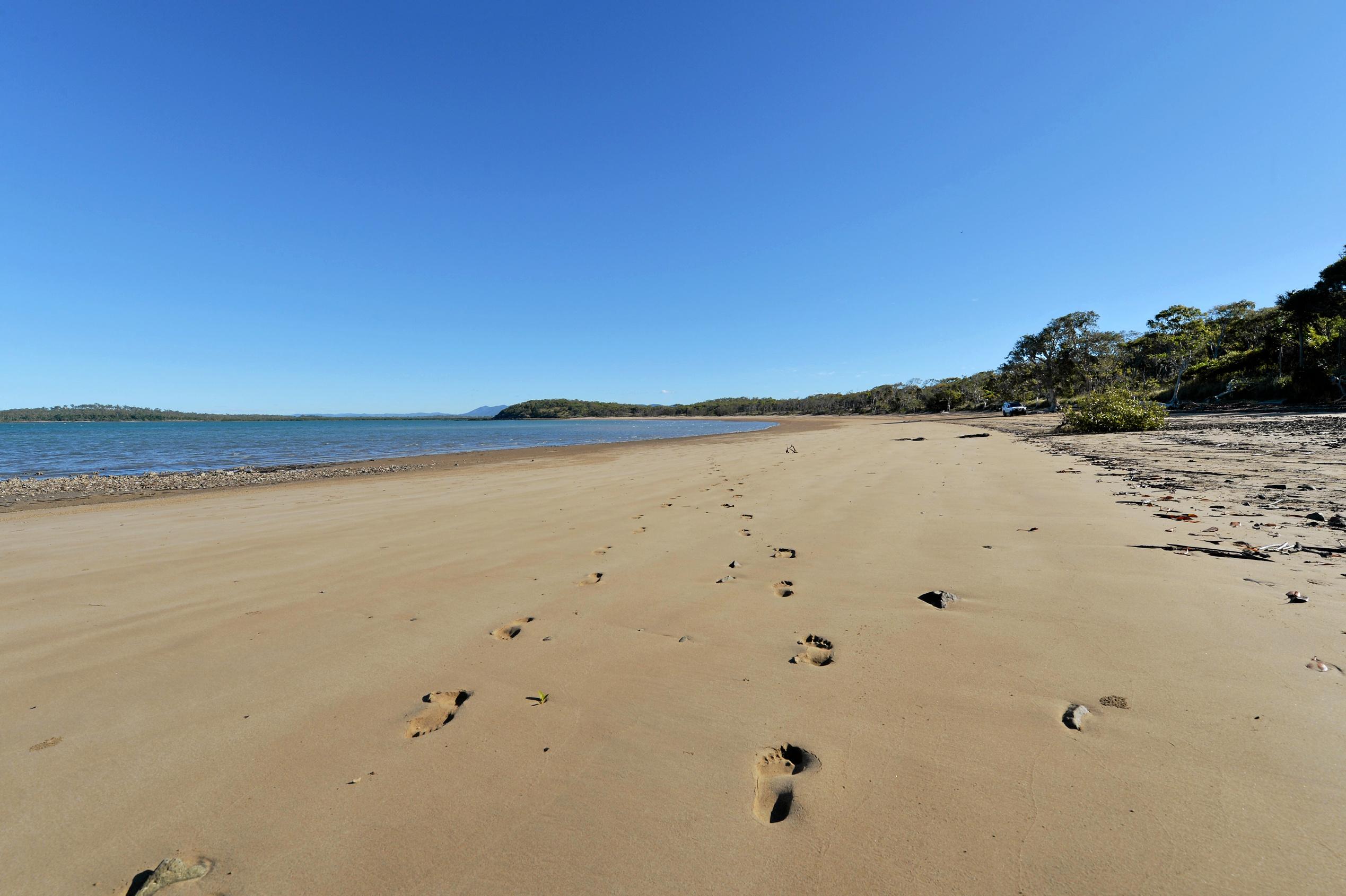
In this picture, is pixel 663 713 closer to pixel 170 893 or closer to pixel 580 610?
pixel 580 610

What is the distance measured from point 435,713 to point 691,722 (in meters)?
1.20

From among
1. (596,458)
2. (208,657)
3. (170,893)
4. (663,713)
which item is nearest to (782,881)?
(663,713)

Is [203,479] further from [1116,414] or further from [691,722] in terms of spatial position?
[1116,414]

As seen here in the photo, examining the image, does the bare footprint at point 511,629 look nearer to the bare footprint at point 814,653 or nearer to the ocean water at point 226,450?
the bare footprint at point 814,653

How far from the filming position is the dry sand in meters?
1.48

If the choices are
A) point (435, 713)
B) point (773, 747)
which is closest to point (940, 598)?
point (773, 747)

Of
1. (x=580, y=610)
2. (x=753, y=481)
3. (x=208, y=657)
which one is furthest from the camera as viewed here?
(x=753, y=481)

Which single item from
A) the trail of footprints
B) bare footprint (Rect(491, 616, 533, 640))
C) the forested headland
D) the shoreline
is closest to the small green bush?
the forested headland

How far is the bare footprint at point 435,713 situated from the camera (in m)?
2.21

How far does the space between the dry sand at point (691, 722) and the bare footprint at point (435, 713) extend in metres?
0.01

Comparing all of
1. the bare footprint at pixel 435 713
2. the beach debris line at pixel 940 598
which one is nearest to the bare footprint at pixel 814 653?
the beach debris line at pixel 940 598

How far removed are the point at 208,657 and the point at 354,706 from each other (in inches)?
53.0

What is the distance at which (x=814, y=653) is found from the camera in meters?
2.69

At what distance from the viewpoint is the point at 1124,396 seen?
18109 mm
